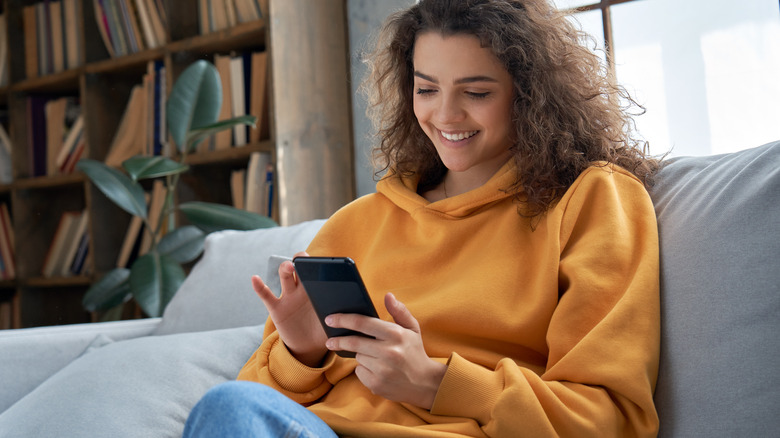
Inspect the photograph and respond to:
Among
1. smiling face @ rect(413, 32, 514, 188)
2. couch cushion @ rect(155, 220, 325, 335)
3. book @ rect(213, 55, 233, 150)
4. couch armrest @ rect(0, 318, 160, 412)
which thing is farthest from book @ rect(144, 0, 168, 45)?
smiling face @ rect(413, 32, 514, 188)

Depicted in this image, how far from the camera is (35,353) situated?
1.43 metres

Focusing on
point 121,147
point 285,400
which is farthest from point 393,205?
point 121,147

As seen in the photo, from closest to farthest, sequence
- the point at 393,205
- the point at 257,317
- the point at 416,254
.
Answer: the point at 416,254
the point at 393,205
the point at 257,317

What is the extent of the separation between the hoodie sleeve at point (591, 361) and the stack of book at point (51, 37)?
2.62 metres

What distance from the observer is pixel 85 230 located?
10.00 feet

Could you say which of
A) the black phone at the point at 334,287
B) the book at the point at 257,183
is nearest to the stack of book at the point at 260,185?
the book at the point at 257,183

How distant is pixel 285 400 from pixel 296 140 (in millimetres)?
1720

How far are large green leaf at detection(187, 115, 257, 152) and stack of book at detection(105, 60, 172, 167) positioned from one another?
1.07ft

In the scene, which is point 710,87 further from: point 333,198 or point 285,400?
point 285,400

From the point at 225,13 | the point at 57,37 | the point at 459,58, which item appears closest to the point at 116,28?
the point at 57,37

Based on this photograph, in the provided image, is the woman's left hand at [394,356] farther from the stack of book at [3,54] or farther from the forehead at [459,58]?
the stack of book at [3,54]

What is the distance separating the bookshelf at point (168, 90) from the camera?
94.2 inches

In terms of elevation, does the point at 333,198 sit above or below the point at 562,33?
below

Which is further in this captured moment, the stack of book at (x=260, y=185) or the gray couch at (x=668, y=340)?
the stack of book at (x=260, y=185)
